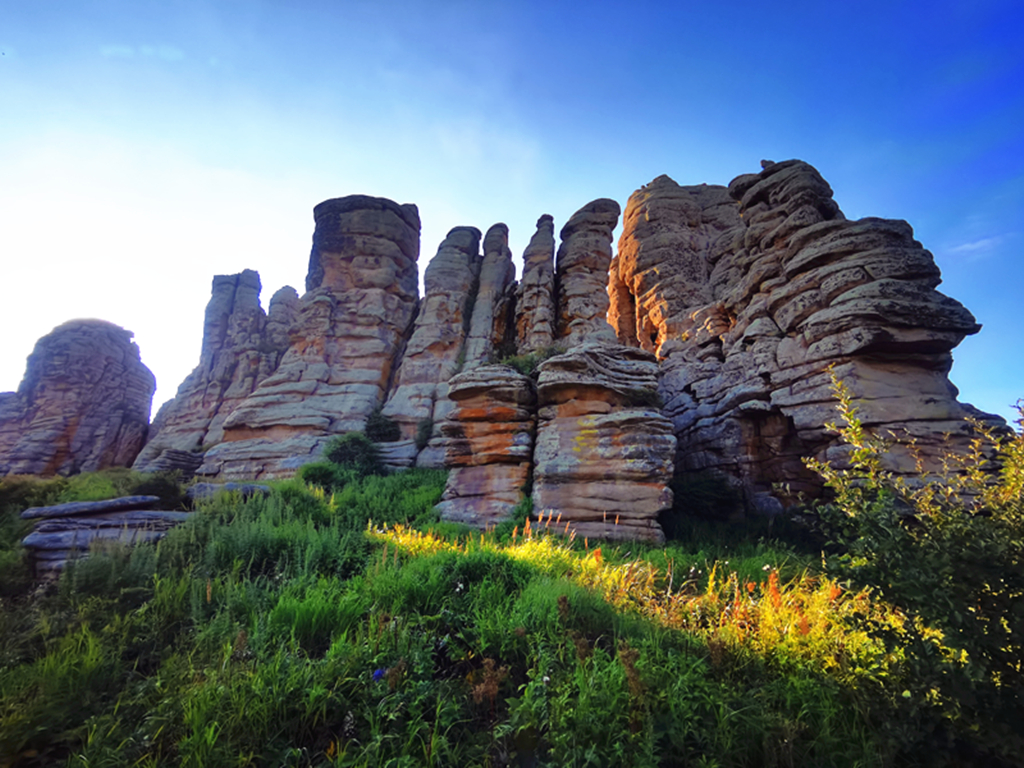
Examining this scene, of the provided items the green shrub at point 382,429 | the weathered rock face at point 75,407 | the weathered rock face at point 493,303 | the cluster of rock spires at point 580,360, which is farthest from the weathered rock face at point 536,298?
the weathered rock face at point 75,407

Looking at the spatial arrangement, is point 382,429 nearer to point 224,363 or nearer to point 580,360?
point 580,360

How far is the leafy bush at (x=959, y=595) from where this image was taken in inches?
95.7

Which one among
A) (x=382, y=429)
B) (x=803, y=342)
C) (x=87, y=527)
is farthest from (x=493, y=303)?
(x=87, y=527)

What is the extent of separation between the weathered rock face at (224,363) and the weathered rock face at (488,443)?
23.2m

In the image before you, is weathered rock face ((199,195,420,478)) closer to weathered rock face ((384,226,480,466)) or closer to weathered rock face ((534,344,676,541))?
weathered rock face ((384,226,480,466))

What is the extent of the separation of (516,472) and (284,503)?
6104 mm

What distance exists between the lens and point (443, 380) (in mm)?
24500

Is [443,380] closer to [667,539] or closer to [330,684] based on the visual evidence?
[667,539]

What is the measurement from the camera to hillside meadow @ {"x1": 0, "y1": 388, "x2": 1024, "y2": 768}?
8.36 feet

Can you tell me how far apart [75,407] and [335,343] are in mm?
23564

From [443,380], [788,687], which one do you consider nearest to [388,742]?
[788,687]

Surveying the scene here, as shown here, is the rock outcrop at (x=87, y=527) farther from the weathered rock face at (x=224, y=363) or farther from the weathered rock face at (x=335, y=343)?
the weathered rock face at (x=224, y=363)

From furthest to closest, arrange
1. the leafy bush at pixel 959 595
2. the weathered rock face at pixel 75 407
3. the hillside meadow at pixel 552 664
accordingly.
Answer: the weathered rock face at pixel 75 407
the hillside meadow at pixel 552 664
the leafy bush at pixel 959 595

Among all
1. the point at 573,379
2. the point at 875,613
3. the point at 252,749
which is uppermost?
the point at 573,379
